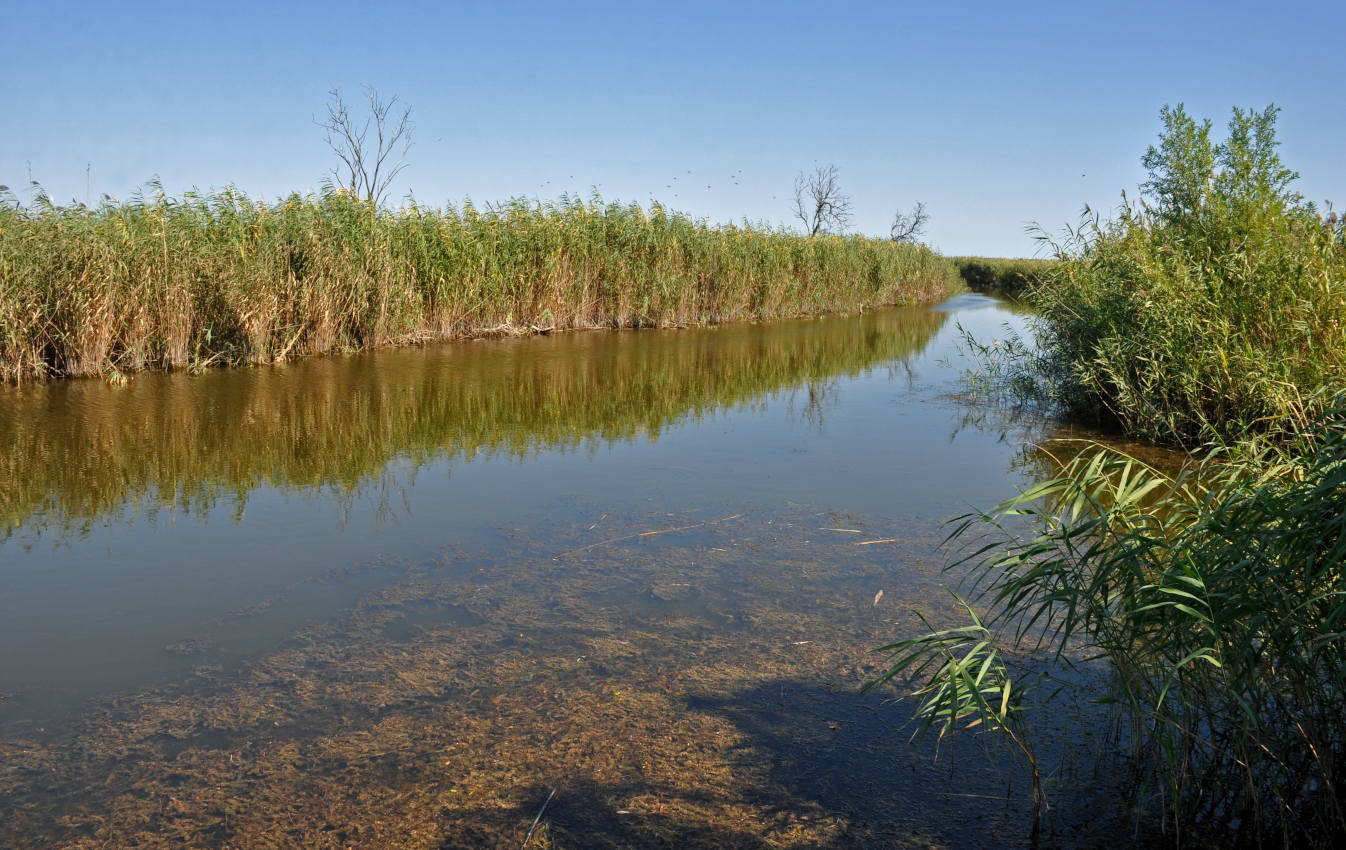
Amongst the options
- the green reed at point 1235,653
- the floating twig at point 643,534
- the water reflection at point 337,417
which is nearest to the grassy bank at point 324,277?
the water reflection at point 337,417

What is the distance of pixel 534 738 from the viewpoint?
271 cm

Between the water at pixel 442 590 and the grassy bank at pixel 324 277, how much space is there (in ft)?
4.52

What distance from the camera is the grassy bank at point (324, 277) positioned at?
368 inches

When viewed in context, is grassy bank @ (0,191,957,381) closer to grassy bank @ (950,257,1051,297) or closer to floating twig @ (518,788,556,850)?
Answer: floating twig @ (518,788,556,850)

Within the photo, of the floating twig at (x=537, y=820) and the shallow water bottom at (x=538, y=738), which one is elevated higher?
the shallow water bottom at (x=538, y=738)

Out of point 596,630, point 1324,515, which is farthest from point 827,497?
point 1324,515

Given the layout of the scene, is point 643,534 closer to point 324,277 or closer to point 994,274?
point 324,277

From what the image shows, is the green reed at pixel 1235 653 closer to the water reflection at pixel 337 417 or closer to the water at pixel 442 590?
the water at pixel 442 590

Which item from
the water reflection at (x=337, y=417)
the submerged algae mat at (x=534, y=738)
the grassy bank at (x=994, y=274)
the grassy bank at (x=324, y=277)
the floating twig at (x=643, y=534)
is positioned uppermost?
the grassy bank at (x=994, y=274)

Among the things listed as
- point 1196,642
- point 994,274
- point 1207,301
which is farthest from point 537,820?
point 994,274

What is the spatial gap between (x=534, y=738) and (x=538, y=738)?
0.04 ft

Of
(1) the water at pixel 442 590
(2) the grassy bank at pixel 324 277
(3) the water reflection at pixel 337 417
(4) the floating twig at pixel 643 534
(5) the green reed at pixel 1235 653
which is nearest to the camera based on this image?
(5) the green reed at pixel 1235 653

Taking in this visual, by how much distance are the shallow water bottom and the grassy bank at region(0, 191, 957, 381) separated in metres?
7.57

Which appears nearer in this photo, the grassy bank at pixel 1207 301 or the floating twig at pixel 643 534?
the floating twig at pixel 643 534
